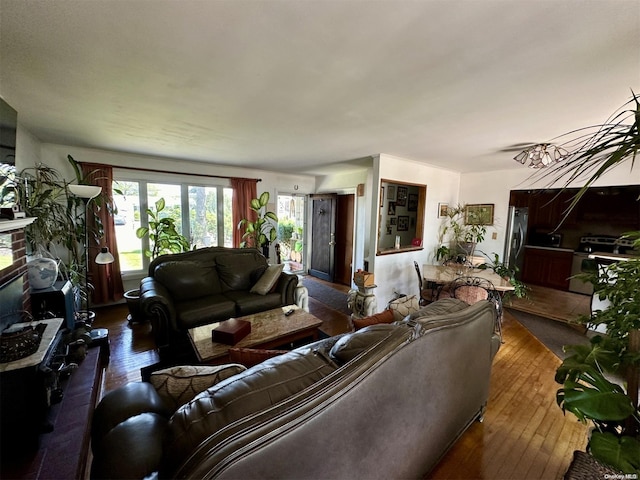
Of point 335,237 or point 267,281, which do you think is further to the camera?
point 335,237

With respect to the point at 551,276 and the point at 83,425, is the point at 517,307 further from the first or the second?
the point at 83,425

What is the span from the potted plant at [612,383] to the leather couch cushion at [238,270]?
3.28 meters

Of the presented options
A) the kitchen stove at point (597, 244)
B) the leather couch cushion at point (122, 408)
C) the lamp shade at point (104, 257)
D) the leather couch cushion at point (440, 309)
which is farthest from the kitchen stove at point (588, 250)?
the lamp shade at point (104, 257)

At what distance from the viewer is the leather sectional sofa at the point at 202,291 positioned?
105 inches

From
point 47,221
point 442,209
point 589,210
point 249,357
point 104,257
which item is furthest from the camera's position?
point 589,210

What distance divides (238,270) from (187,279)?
2.19 feet

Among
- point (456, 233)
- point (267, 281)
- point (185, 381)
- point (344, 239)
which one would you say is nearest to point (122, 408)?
point (185, 381)

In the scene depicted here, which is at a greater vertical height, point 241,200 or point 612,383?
point 241,200

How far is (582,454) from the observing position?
4.01 ft

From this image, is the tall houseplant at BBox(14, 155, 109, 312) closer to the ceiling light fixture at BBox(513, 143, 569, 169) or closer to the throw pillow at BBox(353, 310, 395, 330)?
the throw pillow at BBox(353, 310, 395, 330)

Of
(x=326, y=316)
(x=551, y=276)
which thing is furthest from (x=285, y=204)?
(x=551, y=276)

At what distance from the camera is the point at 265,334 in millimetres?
2299

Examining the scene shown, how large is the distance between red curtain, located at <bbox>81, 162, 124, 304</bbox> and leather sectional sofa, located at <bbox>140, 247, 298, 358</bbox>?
0.99m

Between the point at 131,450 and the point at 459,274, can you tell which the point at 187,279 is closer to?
the point at 131,450
